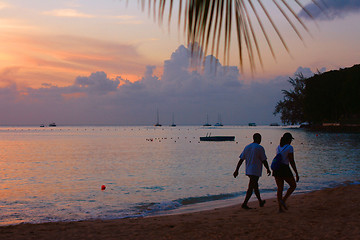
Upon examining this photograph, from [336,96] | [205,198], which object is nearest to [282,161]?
[205,198]

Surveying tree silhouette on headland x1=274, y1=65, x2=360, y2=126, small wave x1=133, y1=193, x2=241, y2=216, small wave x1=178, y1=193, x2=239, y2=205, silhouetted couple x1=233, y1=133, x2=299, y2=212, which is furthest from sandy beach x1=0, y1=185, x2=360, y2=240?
tree silhouette on headland x1=274, y1=65, x2=360, y2=126

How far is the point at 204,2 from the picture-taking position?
144 cm

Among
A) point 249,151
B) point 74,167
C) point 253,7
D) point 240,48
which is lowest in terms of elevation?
point 74,167

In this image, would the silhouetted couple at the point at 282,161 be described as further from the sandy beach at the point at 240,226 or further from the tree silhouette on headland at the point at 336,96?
the tree silhouette on headland at the point at 336,96

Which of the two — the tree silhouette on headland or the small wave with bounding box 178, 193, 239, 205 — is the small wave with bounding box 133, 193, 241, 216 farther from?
the tree silhouette on headland

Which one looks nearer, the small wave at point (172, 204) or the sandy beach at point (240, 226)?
the sandy beach at point (240, 226)

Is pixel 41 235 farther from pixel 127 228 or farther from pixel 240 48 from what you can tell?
pixel 240 48

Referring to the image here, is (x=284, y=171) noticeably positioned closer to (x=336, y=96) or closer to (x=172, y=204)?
(x=172, y=204)

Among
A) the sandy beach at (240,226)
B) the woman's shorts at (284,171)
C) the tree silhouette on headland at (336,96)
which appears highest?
the tree silhouette on headland at (336,96)

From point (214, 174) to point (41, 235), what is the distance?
68.3ft

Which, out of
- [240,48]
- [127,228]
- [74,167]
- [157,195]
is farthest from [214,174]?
[240,48]

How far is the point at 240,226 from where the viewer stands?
9.38 m

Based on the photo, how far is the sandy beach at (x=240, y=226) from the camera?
8.49 metres

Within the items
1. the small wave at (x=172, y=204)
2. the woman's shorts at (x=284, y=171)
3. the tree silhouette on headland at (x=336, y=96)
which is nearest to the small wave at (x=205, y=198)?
the small wave at (x=172, y=204)
